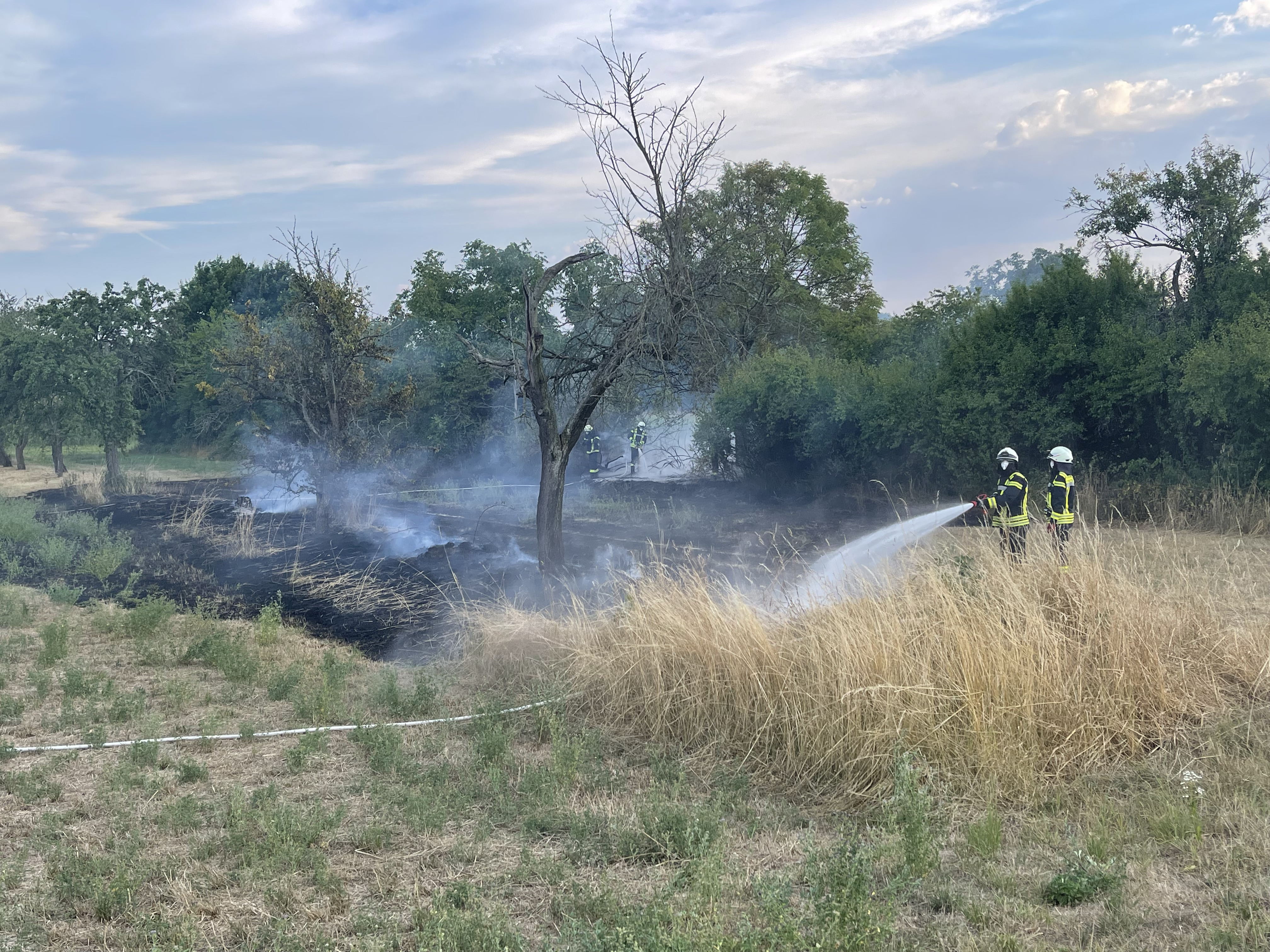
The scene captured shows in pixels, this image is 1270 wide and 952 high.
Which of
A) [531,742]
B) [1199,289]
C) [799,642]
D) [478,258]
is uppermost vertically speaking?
[478,258]

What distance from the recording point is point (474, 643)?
8.20 meters

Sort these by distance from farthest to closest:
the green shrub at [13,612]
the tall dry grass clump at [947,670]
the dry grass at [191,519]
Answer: the dry grass at [191,519] < the green shrub at [13,612] < the tall dry grass clump at [947,670]

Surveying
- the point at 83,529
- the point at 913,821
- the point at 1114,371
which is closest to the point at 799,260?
the point at 1114,371

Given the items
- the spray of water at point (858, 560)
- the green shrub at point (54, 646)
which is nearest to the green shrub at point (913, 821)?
the spray of water at point (858, 560)

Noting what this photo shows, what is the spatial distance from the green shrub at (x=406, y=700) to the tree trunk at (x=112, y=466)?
21.8 meters

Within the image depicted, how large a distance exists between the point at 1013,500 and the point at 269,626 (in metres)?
7.62

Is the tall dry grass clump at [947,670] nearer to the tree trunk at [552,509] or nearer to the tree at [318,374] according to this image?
the tree trunk at [552,509]

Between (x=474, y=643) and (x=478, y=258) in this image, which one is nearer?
(x=474, y=643)

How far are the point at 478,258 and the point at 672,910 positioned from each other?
3510cm

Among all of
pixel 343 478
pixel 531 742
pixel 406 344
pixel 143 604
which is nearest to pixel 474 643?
pixel 531 742

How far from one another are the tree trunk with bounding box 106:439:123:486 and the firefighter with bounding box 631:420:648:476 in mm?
13598

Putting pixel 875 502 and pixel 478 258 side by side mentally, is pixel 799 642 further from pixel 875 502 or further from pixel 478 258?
pixel 478 258

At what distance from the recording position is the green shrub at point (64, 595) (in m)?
11.7

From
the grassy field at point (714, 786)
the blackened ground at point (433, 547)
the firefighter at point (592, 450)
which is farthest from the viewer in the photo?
the firefighter at point (592, 450)
